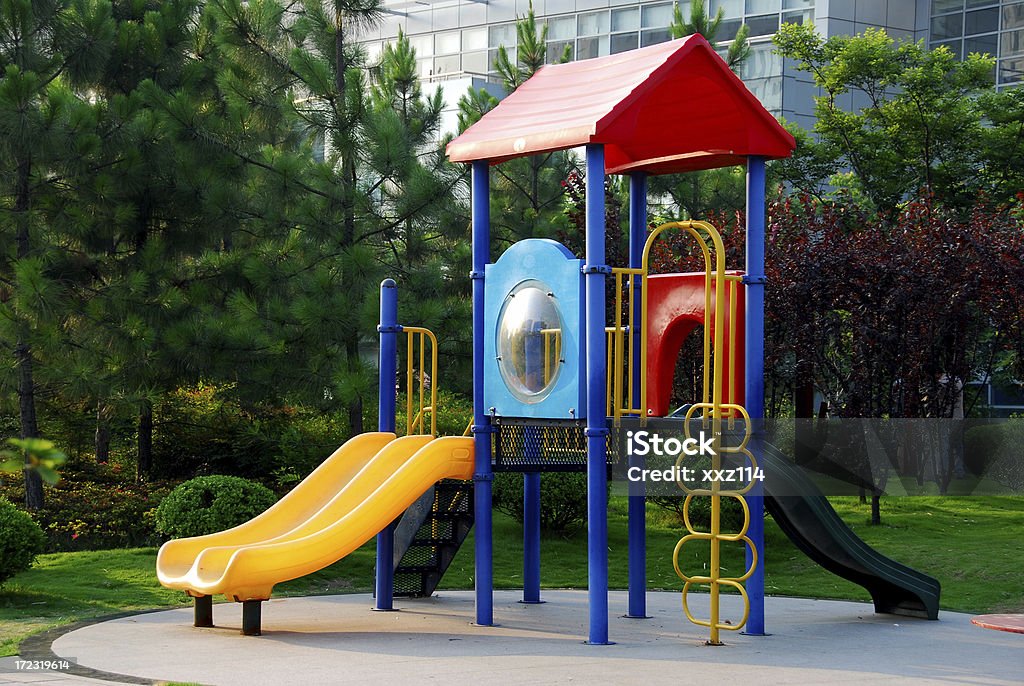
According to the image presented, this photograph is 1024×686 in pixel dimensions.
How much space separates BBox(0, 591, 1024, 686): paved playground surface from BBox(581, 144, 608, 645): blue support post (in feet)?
0.99

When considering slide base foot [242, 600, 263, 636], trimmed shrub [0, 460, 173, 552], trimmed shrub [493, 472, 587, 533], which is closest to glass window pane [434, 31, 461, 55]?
trimmed shrub [0, 460, 173, 552]

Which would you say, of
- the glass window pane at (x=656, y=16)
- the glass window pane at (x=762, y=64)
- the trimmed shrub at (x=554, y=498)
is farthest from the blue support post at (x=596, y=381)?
the glass window pane at (x=656, y=16)

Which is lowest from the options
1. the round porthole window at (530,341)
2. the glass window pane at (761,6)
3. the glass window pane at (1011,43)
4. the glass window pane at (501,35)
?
the round porthole window at (530,341)

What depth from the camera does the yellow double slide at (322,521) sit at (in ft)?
28.3

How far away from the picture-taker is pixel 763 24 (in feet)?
100

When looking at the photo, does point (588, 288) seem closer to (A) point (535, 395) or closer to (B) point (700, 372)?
(A) point (535, 395)

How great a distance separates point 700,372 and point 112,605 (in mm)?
6954

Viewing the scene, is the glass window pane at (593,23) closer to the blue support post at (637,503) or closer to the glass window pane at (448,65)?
the glass window pane at (448,65)

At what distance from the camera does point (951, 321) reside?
1404cm

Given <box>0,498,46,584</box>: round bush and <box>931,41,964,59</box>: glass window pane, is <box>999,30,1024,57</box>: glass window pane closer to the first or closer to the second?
<box>931,41,964,59</box>: glass window pane

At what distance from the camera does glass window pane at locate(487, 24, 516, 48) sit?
3578cm

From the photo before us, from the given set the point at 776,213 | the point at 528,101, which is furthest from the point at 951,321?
the point at 528,101

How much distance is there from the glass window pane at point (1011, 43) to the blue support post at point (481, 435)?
76.0ft

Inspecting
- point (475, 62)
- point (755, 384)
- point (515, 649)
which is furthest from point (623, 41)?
point (515, 649)
